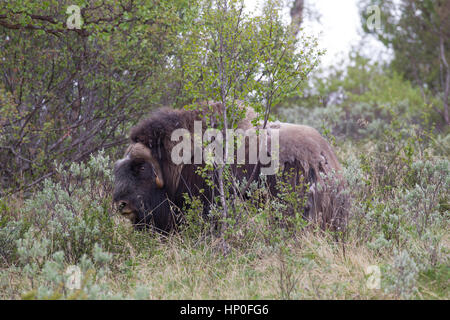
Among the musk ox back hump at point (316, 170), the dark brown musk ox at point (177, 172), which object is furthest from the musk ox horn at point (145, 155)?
the musk ox back hump at point (316, 170)

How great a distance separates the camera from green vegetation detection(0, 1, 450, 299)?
4.00 metres

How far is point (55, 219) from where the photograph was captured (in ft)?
16.4

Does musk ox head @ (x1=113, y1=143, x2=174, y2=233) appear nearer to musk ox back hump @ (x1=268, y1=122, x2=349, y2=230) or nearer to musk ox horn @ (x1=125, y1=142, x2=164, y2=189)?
musk ox horn @ (x1=125, y1=142, x2=164, y2=189)

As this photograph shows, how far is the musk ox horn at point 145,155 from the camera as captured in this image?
18.0ft

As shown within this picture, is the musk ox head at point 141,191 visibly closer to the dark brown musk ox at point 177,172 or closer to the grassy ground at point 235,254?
the dark brown musk ox at point 177,172

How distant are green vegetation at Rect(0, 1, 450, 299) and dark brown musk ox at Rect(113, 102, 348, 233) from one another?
0.21m

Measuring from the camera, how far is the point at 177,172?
5613mm

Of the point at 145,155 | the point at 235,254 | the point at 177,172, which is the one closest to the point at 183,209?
the point at 177,172

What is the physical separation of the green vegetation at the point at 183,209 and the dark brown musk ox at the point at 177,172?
207 mm

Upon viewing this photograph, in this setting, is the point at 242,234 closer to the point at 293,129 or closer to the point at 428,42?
the point at 293,129
